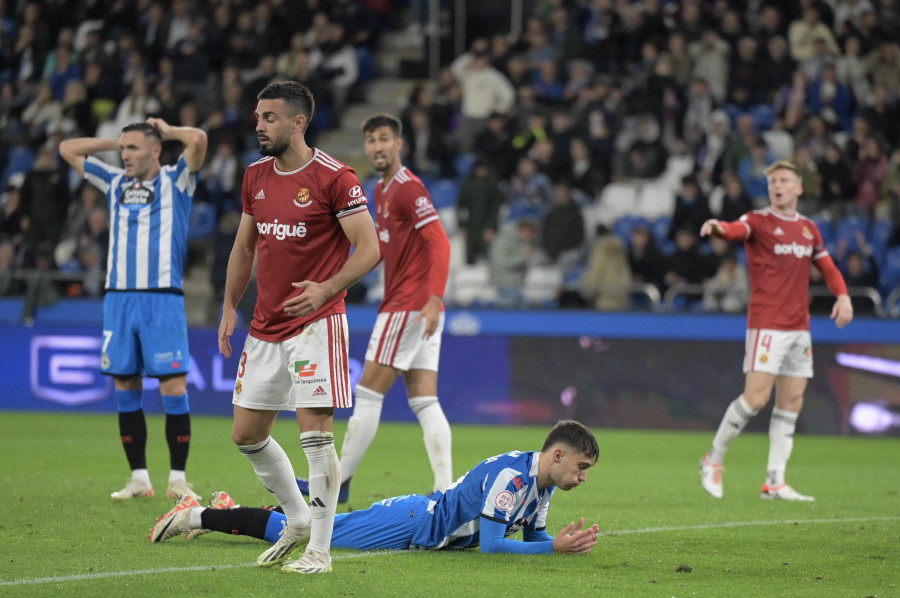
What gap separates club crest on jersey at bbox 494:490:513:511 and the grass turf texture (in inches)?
11.4

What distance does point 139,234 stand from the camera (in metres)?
8.45

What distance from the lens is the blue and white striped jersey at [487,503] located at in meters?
5.91

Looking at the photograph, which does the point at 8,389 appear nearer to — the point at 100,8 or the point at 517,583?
the point at 100,8

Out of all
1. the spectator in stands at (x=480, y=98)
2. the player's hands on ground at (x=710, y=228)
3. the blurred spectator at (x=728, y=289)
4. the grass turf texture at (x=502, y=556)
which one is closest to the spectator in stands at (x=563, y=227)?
the blurred spectator at (x=728, y=289)

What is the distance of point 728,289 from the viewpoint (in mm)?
15578

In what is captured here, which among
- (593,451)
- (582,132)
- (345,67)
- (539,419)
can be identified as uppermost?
(345,67)

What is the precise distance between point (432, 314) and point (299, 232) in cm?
224

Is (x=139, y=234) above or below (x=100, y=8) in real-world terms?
below

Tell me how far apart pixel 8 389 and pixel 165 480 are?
7.17m

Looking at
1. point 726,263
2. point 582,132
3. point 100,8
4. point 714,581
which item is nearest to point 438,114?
point 582,132

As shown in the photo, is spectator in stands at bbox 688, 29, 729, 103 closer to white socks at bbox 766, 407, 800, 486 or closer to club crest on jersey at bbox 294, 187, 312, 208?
white socks at bbox 766, 407, 800, 486

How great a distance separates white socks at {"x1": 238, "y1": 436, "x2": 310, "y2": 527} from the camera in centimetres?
587

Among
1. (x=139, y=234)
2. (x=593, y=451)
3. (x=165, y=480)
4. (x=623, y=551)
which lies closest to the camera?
(x=593, y=451)

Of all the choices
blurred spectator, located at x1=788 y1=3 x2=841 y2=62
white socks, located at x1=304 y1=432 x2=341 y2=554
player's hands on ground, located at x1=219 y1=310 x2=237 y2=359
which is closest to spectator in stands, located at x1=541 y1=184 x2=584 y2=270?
blurred spectator, located at x1=788 y1=3 x2=841 y2=62
